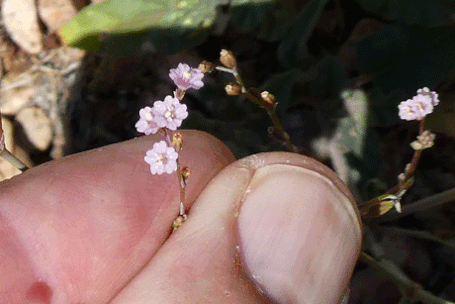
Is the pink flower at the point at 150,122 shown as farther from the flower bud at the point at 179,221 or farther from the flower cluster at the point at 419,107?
the flower cluster at the point at 419,107

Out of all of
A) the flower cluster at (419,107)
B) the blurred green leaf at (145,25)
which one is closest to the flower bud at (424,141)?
the flower cluster at (419,107)

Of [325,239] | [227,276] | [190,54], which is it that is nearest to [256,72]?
[190,54]

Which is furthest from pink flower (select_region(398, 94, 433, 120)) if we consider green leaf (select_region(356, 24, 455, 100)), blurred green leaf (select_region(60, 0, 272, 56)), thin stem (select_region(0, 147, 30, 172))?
thin stem (select_region(0, 147, 30, 172))

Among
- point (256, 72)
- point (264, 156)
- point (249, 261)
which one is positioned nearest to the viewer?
point (249, 261)

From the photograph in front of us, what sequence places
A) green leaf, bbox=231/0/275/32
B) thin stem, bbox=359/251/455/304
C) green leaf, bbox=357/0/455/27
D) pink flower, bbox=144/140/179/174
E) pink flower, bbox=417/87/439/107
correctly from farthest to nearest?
green leaf, bbox=231/0/275/32 < green leaf, bbox=357/0/455/27 < thin stem, bbox=359/251/455/304 < pink flower, bbox=417/87/439/107 < pink flower, bbox=144/140/179/174

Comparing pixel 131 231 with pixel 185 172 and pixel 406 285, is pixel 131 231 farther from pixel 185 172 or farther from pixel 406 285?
pixel 406 285

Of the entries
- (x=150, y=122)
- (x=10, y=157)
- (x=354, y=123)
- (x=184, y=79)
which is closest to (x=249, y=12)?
(x=354, y=123)

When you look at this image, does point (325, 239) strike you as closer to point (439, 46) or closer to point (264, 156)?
point (264, 156)

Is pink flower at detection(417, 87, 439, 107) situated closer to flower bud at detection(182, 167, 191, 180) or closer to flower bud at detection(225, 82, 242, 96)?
flower bud at detection(225, 82, 242, 96)
